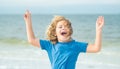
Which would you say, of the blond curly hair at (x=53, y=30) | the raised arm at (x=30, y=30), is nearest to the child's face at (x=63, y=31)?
the blond curly hair at (x=53, y=30)

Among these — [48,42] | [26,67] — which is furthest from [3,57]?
[48,42]

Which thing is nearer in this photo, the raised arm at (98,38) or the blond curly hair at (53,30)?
the raised arm at (98,38)

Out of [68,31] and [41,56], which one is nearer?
[68,31]

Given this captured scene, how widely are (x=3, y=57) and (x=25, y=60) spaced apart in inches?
32.5

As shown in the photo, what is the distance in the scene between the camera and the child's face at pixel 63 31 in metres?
3.94

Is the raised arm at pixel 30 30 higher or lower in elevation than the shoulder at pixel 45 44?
higher

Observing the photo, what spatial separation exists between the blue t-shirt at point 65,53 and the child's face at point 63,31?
0.23ft

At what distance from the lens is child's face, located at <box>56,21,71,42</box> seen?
12.9 ft

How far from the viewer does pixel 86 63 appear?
30.8 ft

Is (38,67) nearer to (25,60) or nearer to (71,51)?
(25,60)

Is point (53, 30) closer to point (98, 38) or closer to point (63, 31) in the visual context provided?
point (63, 31)

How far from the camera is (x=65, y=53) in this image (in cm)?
399

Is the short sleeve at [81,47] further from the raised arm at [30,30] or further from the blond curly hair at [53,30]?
the raised arm at [30,30]

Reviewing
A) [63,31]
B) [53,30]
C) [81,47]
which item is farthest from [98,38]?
[53,30]
